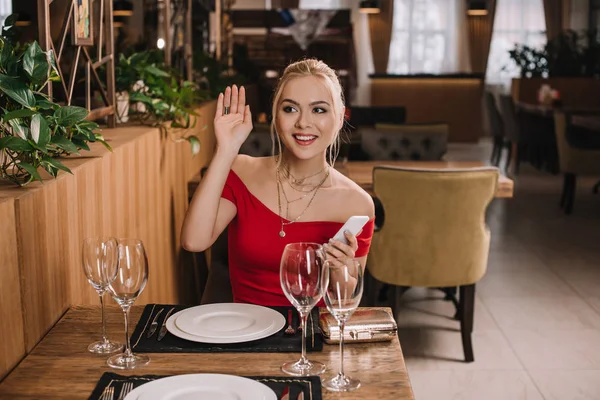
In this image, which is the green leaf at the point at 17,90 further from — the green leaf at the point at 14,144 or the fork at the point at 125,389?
the fork at the point at 125,389

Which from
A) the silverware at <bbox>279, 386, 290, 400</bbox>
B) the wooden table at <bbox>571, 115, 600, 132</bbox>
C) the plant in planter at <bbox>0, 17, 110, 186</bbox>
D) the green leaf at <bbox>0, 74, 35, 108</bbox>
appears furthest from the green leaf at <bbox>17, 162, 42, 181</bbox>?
the wooden table at <bbox>571, 115, 600, 132</bbox>

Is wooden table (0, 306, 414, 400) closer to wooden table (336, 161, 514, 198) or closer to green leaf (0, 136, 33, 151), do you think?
green leaf (0, 136, 33, 151)

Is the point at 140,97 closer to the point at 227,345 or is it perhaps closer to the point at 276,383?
the point at 227,345

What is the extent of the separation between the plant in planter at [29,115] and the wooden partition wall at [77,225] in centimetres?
6

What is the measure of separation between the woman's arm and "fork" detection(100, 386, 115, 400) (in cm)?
92

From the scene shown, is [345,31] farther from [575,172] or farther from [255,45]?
[575,172]

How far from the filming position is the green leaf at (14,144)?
1.58 m

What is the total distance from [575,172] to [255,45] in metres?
5.41

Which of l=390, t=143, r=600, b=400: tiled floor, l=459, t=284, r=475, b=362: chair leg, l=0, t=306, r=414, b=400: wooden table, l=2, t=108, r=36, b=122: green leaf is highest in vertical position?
l=2, t=108, r=36, b=122: green leaf

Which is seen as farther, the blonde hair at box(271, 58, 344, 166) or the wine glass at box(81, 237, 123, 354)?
the blonde hair at box(271, 58, 344, 166)

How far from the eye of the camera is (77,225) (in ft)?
6.38

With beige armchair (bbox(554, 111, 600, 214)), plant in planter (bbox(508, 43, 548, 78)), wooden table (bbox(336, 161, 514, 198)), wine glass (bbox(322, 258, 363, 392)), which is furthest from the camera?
plant in planter (bbox(508, 43, 548, 78))

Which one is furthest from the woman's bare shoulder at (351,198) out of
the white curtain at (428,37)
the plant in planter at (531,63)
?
the white curtain at (428,37)

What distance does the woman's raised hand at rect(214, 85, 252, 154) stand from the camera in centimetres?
213
